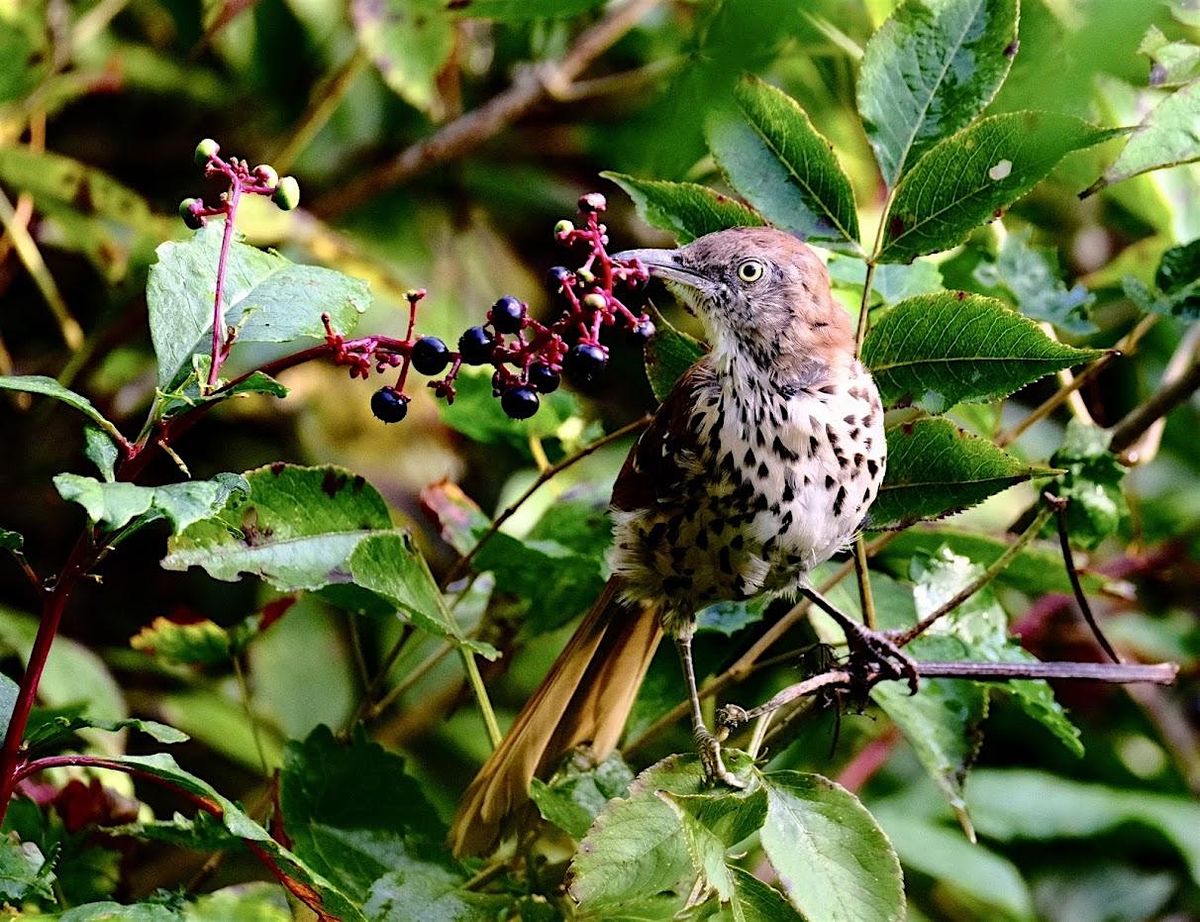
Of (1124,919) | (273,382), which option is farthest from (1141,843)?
(273,382)

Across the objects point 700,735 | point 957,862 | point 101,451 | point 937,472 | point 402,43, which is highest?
point 402,43

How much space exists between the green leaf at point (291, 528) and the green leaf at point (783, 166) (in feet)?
1.90

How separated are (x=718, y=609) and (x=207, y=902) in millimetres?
889

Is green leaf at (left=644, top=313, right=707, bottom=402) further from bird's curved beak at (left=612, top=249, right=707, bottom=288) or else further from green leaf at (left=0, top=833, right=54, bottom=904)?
green leaf at (left=0, top=833, right=54, bottom=904)

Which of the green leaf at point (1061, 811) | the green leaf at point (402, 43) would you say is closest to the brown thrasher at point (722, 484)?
the green leaf at point (402, 43)

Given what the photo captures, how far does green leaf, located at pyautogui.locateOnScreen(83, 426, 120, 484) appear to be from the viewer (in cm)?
112

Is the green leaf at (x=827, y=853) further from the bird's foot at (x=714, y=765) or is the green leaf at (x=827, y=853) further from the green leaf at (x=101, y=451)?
the green leaf at (x=101, y=451)

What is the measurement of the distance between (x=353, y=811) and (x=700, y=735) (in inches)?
17.9

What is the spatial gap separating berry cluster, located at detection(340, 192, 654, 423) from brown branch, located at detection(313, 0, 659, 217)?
75.7 inches

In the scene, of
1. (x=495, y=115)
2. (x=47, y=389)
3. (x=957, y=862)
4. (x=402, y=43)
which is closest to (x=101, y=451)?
(x=47, y=389)

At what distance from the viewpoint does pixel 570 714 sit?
199 centimetres

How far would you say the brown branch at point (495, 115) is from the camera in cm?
326

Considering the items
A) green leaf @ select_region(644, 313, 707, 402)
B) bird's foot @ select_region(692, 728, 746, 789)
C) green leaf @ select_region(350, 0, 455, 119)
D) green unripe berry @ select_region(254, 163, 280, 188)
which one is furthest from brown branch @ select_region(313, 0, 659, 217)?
bird's foot @ select_region(692, 728, 746, 789)

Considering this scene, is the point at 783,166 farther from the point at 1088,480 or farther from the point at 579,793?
the point at 579,793
